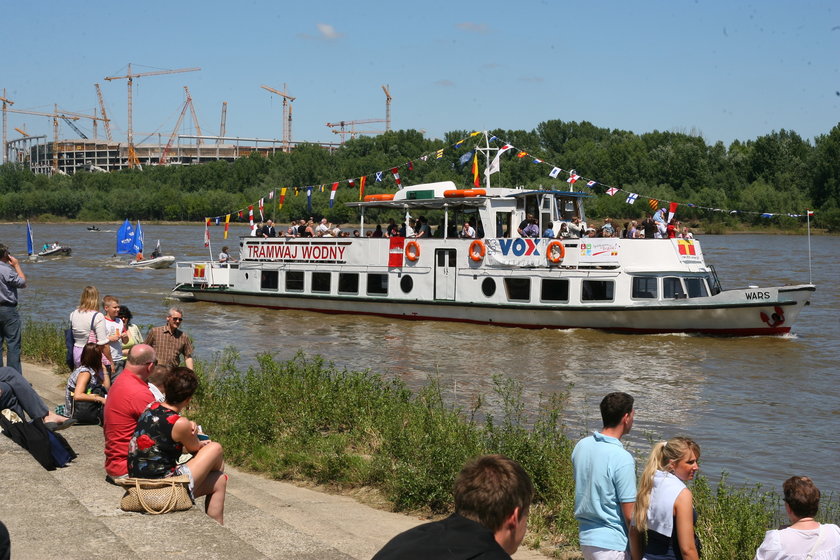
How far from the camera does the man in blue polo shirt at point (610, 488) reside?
5.86 meters

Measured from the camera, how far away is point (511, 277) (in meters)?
26.8

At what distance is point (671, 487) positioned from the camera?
5824mm

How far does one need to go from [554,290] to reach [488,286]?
78.8 inches

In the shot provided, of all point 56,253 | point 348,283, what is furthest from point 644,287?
point 56,253

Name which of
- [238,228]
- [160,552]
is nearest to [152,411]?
[160,552]

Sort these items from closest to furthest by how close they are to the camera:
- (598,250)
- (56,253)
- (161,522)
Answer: (161,522), (598,250), (56,253)

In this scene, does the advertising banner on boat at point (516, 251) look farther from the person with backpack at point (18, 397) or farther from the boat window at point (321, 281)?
the person with backpack at point (18, 397)

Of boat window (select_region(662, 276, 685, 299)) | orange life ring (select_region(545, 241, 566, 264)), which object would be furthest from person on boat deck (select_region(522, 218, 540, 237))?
boat window (select_region(662, 276, 685, 299))

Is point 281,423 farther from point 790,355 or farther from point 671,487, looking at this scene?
point 790,355

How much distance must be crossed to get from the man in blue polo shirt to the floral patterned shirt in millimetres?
3077

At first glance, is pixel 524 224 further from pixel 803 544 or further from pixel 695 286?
pixel 803 544

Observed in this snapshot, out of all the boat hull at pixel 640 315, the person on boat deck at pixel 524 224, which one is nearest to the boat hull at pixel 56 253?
the boat hull at pixel 640 315

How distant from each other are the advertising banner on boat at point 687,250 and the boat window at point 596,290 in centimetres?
194

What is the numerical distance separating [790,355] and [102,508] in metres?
20.0
